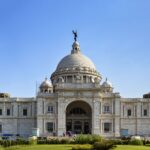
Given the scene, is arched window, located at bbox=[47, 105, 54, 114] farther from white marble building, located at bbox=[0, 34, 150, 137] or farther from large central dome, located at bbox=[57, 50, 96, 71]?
large central dome, located at bbox=[57, 50, 96, 71]

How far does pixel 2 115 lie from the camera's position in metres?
91.9

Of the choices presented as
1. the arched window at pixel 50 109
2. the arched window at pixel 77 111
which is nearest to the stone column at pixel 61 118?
the arched window at pixel 50 109

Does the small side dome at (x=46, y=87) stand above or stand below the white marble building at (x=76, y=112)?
above

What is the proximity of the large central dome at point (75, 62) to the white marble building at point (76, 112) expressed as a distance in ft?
30.7

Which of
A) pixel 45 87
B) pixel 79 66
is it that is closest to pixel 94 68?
pixel 79 66

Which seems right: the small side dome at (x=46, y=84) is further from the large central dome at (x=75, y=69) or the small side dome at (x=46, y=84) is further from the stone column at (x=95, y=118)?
the stone column at (x=95, y=118)

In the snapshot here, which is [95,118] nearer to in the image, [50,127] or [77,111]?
[77,111]

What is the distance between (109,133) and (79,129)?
7.74 m

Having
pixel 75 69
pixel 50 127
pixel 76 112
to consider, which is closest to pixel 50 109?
pixel 50 127

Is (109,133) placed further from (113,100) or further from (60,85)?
(60,85)

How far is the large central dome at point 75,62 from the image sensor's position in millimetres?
103125

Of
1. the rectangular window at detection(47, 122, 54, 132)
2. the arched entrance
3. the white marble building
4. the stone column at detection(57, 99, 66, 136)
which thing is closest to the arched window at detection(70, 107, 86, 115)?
the white marble building

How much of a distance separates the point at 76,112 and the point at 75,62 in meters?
15.1

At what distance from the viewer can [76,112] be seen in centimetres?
9344
